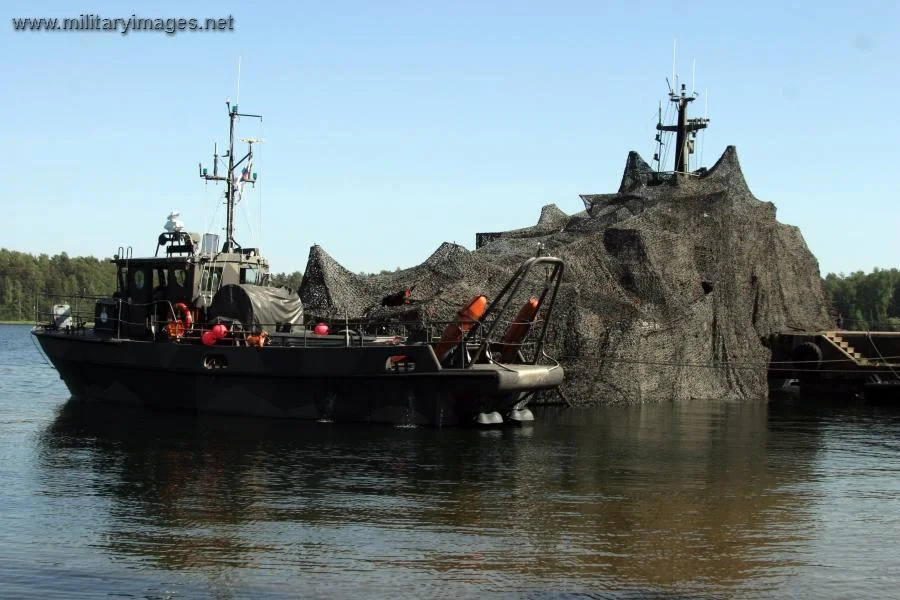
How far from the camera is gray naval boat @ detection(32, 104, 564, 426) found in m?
22.9

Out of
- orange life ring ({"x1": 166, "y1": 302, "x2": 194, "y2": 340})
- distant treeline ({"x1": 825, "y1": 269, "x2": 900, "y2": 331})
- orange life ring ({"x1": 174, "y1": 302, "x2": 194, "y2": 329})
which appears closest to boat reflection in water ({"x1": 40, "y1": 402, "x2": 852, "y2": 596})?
orange life ring ({"x1": 166, "y1": 302, "x2": 194, "y2": 340})

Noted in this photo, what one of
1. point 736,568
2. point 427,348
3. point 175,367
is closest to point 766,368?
point 427,348

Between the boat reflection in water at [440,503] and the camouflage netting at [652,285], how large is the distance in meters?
5.44

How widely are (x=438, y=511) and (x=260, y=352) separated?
387 inches

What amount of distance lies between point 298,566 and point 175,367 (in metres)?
14.1

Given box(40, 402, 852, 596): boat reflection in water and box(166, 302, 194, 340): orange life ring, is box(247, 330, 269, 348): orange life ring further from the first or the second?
box(166, 302, 194, 340): orange life ring

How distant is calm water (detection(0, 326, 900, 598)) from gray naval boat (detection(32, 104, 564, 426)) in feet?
2.20

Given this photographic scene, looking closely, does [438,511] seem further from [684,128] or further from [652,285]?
[684,128]

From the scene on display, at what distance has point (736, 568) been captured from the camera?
12.1m

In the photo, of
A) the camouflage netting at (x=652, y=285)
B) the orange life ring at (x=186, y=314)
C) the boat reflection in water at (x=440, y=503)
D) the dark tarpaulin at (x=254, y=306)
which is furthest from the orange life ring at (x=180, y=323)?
the camouflage netting at (x=652, y=285)

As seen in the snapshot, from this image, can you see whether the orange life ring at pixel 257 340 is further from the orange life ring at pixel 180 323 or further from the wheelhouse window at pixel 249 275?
the wheelhouse window at pixel 249 275

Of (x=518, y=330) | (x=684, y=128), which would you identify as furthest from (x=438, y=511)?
(x=684, y=128)

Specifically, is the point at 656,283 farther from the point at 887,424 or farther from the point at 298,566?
the point at 298,566

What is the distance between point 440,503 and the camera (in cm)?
1549
